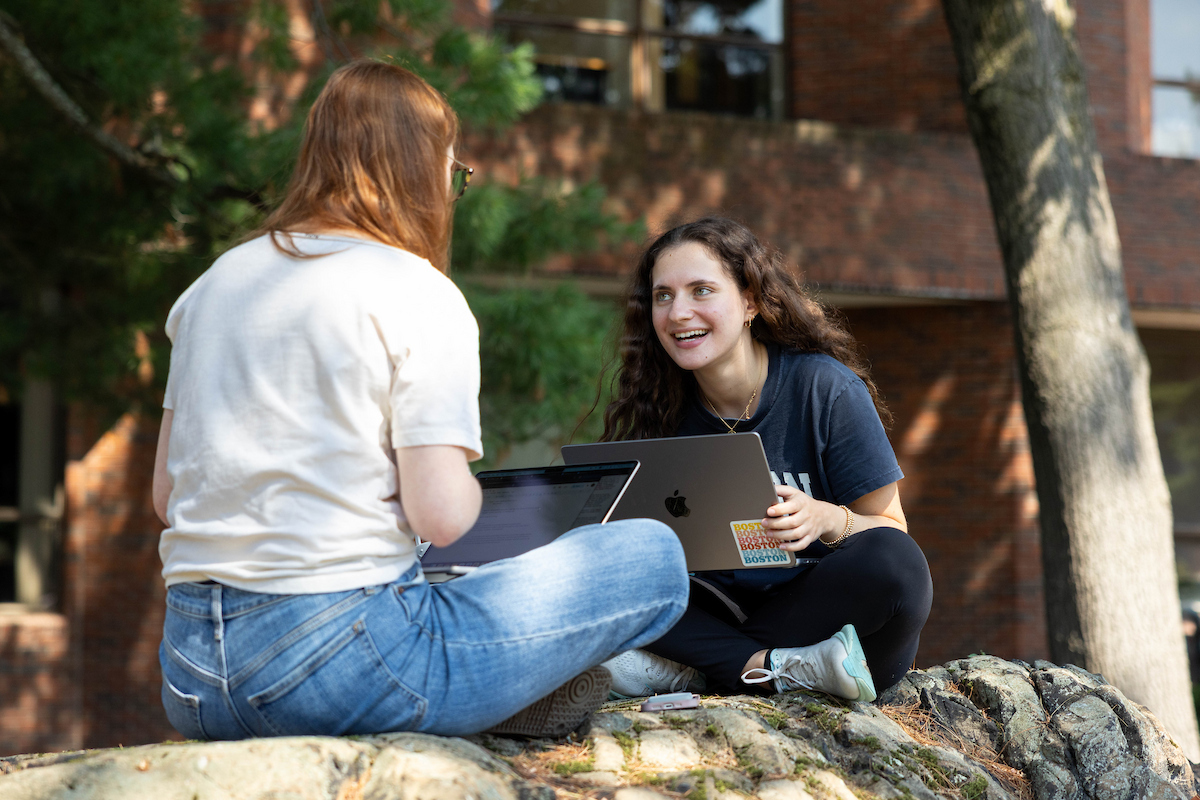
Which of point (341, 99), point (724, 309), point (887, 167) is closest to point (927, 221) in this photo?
point (887, 167)

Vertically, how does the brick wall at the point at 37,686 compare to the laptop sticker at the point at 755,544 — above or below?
below

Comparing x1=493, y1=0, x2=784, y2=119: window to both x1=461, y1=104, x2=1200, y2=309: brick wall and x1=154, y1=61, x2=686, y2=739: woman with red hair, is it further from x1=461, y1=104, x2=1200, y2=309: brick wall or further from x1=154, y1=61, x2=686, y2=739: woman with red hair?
x1=154, y1=61, x2=686, y2=739: woman with red hair

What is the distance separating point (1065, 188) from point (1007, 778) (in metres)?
2.99

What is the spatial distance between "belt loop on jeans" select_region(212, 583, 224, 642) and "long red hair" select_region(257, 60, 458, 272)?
60cm

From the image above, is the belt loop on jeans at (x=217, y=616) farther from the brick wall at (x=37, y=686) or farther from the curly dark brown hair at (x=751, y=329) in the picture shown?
the brick wall at (x=37, y=686)

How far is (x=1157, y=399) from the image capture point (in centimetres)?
1067

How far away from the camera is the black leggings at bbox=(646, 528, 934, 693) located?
8.80 ft

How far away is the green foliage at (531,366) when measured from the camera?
176 inches

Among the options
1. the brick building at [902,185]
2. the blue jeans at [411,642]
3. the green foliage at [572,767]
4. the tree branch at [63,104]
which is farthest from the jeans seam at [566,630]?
the brick building at [902,185]

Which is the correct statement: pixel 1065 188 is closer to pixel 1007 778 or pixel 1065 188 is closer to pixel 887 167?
pixel 1007 778

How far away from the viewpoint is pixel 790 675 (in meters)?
2.73

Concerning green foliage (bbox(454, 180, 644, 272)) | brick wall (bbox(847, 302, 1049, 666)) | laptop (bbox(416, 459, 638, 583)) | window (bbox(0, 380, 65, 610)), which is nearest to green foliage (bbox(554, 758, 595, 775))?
laptop (bbox(416, 459, 638, 583))

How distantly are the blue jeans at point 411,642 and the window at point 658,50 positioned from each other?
8.05 meters

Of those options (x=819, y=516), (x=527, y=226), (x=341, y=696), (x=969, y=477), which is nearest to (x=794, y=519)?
(x=819, y=516)
